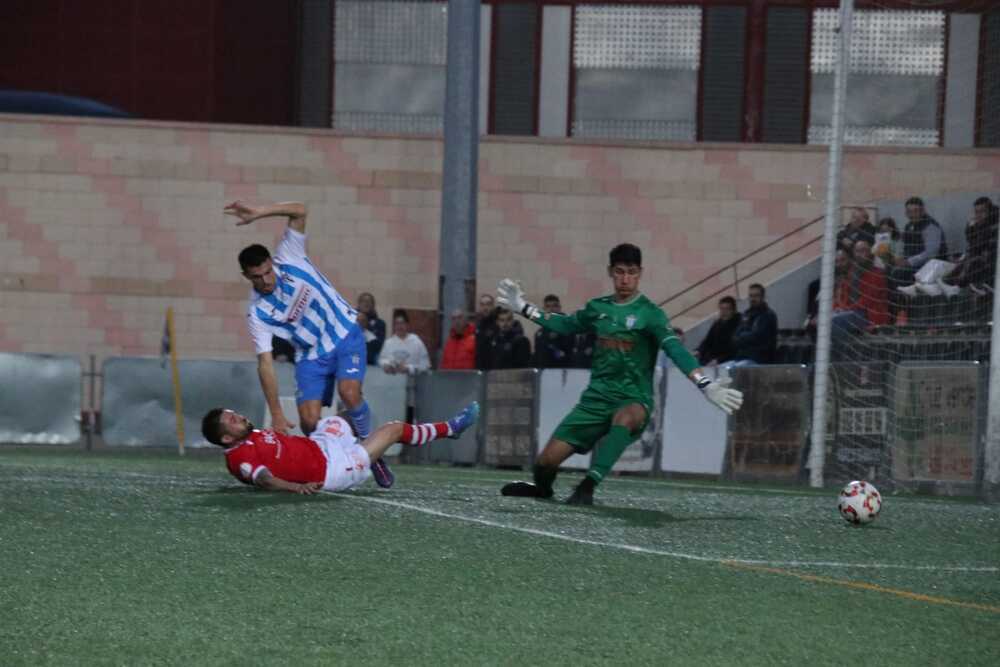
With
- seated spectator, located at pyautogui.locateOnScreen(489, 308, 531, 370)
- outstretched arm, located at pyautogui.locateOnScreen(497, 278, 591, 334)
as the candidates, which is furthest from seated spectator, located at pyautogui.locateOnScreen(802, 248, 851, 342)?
outstretched arm, located at pyautogui.locateOnScreen(497, 278, 591, 334)

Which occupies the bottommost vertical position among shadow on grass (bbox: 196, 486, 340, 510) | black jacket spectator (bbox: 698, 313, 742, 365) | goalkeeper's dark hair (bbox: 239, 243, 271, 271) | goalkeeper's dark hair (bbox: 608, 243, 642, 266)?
shadow on grass (bbox: 196, 486, 340, 510)

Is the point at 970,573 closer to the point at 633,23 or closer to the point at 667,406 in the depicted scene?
the point at 667,406

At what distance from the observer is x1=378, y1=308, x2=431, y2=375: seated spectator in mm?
21031

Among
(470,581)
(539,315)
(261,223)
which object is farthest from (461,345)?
(470,581)

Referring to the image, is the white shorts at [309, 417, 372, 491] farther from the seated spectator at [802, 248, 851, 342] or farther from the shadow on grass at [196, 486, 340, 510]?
the seated spectator at [802, 248, 851, 342]

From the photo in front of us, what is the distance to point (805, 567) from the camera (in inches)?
321

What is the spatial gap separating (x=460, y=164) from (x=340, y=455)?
1157 centimetres

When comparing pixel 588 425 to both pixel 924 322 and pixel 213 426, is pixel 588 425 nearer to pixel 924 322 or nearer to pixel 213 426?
pixel 213 426

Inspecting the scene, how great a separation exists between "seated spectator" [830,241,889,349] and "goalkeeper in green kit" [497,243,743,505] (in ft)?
23.3

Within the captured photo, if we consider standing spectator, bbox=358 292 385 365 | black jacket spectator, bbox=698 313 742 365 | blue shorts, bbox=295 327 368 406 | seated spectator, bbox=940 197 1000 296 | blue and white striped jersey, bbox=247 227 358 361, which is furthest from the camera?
standing spectator, bbox=358 292 385 365

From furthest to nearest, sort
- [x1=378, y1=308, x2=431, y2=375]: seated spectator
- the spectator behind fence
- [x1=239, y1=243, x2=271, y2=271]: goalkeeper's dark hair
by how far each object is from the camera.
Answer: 1. [x1=378, y1=308, x2=431, y2=375]: seated spectator
2. the spectator behind fence
3. [x1=239, y1=243, x2=271, y2=271]: goalkeeper's dark hair

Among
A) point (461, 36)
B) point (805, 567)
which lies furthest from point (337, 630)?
point (461, 36)

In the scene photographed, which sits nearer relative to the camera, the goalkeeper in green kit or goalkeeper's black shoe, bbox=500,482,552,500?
the goalkeeper in green kit

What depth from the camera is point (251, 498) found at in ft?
33.6
